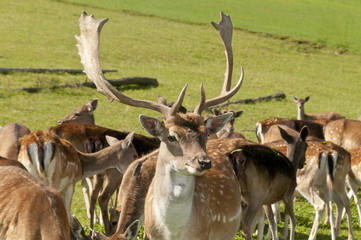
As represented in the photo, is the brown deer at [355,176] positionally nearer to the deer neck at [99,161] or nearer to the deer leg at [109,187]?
the deer leg at [109,187]

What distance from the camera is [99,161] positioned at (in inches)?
357

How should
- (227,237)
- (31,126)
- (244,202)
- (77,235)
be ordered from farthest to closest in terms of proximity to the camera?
(31,126) < (244,202) < (227,237) < (77,235)

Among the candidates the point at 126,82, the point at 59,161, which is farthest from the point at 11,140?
the point at 126,82

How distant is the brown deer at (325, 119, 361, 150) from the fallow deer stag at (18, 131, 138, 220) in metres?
6.01

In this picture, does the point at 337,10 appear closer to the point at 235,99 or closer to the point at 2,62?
the point at 235,99

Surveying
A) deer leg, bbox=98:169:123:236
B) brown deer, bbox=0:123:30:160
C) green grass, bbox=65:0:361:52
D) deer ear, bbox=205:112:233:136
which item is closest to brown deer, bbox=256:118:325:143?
deer leg, bbox=98:169:123:236

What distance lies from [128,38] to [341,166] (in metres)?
22.6

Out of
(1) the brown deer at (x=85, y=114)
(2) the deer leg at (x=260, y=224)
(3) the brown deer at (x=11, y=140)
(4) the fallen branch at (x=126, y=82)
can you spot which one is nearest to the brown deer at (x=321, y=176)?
(2) the deer leg at (x=260, y=224)

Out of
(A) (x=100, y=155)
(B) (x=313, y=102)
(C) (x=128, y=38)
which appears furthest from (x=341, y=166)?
(C) (x=128, y=38)

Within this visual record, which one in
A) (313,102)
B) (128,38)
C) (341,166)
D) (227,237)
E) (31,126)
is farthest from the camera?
(128,38)

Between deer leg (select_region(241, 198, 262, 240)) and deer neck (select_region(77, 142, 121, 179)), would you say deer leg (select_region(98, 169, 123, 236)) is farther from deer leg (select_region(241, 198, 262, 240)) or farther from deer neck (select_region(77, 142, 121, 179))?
deer leg (select_region(241, 198, 262, 240))

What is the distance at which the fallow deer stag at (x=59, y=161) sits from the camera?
27.7 ft

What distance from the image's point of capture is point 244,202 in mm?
8109

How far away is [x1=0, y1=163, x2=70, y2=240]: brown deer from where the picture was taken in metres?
5.21
